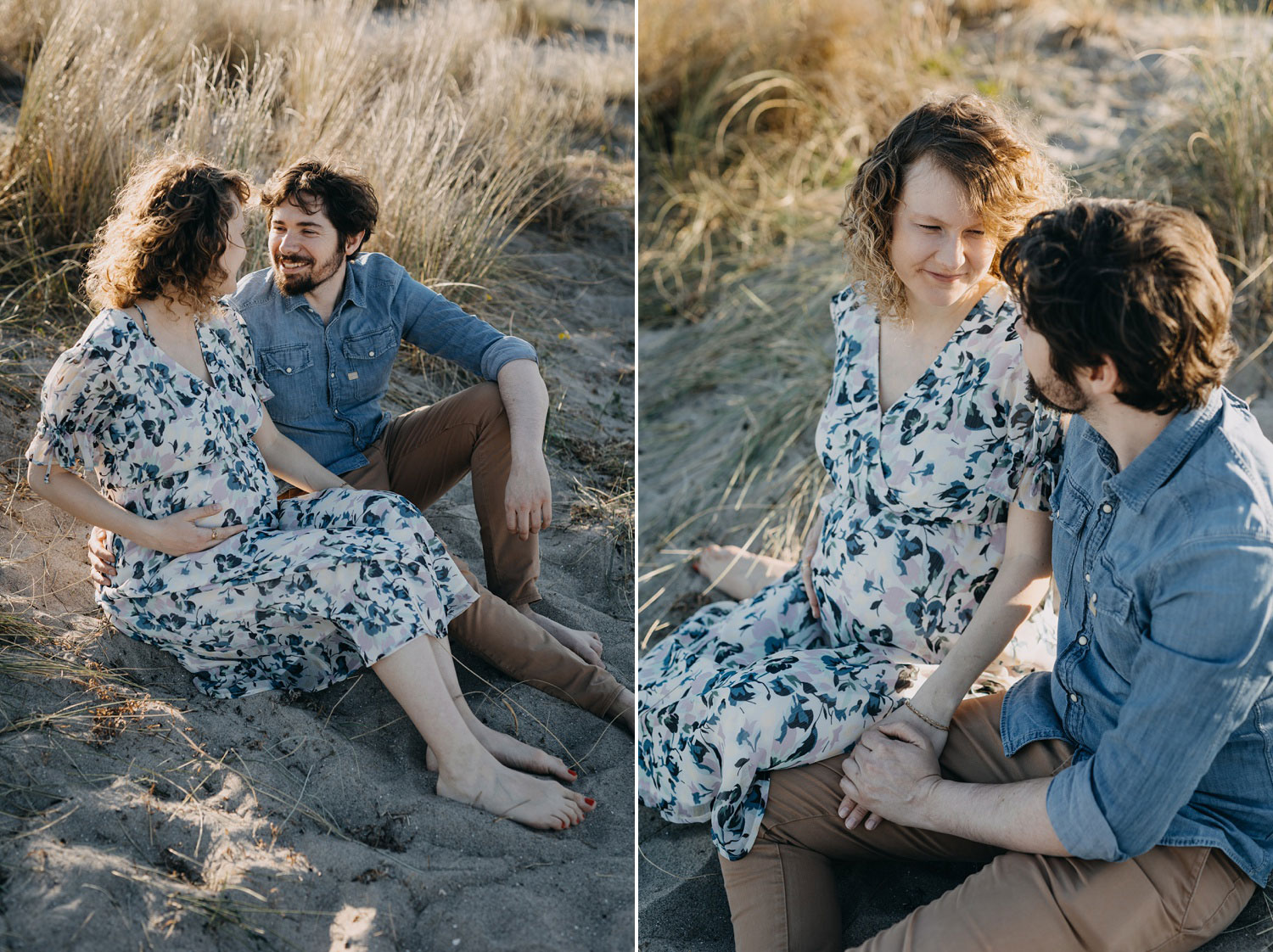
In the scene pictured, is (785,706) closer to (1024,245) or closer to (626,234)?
(1024,245)

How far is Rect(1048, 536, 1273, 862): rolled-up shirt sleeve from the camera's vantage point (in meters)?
1.71

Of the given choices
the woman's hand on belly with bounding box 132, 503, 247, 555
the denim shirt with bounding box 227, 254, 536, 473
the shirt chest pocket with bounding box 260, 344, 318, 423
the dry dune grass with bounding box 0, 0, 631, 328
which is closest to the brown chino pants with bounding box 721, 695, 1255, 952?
the woman's hand on belly with bounding box 132, 503, 247, 555

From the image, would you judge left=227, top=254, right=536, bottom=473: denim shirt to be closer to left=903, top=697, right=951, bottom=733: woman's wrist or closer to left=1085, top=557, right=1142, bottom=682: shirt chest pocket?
left=903, top=697, right=951, bottom=733: woman's wrist

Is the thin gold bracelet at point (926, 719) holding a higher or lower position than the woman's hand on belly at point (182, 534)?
higher

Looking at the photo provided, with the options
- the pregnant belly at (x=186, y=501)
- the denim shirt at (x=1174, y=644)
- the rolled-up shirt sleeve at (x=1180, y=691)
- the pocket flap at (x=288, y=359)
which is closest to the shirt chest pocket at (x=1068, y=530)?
the denim shirt at (x=1174, y=644)

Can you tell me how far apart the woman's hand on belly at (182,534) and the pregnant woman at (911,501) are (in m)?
1.03

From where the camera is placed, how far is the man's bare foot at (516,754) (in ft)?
8.55

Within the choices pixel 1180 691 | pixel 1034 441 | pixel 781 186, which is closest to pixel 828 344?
pixel 781 186

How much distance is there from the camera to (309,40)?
527cm

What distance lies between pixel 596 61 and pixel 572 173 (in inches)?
63.7

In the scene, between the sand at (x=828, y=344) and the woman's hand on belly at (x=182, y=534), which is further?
the woman's hand on belly at (x=182, y=534)

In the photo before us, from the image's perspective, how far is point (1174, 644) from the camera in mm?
1740

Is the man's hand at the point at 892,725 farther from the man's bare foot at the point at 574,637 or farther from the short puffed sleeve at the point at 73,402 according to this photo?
the short puffed sleeve at the point at 73,402

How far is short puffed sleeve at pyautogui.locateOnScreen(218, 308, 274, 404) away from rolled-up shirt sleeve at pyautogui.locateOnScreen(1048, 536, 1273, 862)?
2.09m
